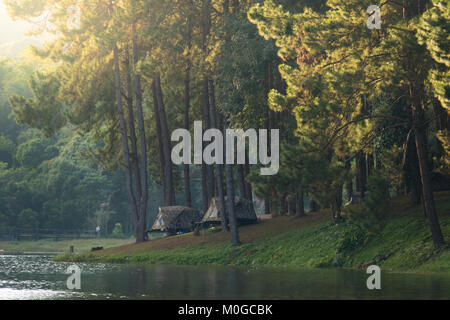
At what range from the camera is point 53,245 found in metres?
81.7

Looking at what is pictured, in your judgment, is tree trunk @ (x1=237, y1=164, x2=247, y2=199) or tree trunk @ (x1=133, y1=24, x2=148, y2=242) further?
tree trunk @ (x1=237, y1=164, x2=247, y2=199)

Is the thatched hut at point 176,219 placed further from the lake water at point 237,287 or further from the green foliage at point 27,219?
the green foliage at point 27,219

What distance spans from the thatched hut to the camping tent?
428 cm

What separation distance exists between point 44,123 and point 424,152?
2917cm

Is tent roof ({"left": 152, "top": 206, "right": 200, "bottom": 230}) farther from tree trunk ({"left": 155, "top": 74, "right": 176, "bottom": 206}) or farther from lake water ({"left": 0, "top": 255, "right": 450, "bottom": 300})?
lake water ({"left": 0, "top": 255, "right": 450, "bottom": 300})

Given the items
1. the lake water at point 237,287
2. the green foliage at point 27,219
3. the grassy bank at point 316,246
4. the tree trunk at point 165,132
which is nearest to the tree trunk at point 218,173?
the grassy bank at point 316,246

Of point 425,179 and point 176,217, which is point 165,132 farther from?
point 425,179

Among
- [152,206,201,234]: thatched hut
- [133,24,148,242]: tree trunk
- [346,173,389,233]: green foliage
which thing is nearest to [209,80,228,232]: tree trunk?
[133,24,148,242]: tree trunk

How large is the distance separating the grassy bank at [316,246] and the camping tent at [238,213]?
3.78ft

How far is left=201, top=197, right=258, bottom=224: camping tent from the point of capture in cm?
4894

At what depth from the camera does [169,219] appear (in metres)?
54.0

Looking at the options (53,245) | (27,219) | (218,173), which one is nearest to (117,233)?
(27,219)
